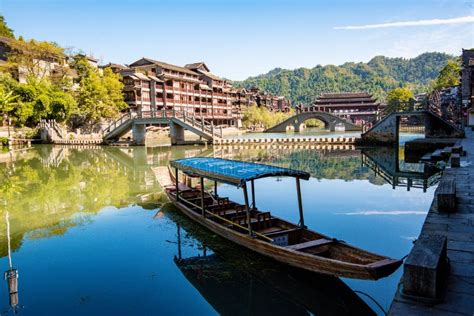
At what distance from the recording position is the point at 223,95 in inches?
3152

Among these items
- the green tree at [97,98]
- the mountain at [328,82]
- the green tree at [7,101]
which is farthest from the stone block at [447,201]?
the mountain at [328,82]

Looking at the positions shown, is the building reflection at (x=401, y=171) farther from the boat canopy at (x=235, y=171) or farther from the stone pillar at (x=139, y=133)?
the stone pillar at (x=139, y=133)

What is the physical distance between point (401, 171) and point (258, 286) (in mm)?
17194

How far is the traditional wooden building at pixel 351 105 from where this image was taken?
9394 centimetres

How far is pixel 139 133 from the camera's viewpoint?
146 ft

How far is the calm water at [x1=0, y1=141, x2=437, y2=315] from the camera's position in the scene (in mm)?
6930

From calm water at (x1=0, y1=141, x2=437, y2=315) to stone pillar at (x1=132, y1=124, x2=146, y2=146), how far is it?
2409cm

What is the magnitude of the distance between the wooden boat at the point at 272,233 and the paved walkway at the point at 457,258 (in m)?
0.89

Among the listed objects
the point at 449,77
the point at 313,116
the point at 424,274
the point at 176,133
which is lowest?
the point at 424,274

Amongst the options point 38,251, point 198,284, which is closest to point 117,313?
point 198,284

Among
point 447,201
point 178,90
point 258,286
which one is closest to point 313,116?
point 178,90

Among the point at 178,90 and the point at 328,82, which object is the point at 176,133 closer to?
the point at 178,90

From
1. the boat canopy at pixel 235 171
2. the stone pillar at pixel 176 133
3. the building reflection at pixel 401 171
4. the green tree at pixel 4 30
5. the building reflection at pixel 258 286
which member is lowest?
the building reflection at pixel 258 286

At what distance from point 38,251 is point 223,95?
72.0 meters
